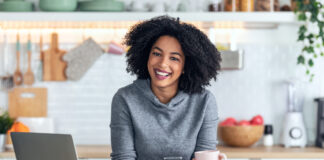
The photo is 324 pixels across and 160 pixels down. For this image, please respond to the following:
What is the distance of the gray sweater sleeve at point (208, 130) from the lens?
1.92 meters

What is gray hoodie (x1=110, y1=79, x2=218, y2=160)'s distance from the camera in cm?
187

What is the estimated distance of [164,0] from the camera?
377 cm

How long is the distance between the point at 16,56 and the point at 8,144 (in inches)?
25.8

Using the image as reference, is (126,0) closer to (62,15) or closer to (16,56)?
(62,15)

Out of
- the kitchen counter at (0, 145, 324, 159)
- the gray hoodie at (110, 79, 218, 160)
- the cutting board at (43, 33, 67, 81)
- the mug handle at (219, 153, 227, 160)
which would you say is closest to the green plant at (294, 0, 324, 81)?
the kitchen counter at (0, 145, 324, 159)

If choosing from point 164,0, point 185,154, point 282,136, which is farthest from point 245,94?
point 185,154

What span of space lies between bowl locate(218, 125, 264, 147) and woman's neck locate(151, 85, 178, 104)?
1.64 m

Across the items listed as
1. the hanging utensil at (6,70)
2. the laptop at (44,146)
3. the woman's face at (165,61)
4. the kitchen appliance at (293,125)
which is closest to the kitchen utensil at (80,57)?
the hanging utensil at (6,70)

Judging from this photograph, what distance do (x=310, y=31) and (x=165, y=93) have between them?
2120mm

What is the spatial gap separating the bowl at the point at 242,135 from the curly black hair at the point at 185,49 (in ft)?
5.24

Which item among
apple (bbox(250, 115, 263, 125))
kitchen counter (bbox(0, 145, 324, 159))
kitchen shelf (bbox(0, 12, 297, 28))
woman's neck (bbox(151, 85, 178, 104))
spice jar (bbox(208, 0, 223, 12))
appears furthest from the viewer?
apple (bbox(250, 115, 263, 125))

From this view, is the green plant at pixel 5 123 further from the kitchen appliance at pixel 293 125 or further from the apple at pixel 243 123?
the kitchen appliance at pixel 293 125

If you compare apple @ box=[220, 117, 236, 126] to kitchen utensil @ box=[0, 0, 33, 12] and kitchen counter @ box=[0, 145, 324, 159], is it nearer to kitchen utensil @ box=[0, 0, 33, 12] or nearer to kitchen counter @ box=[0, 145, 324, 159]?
kitchen counter @ box=[0, 145, 324, 159]

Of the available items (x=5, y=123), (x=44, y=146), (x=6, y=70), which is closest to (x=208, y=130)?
(x=44, y=146)
